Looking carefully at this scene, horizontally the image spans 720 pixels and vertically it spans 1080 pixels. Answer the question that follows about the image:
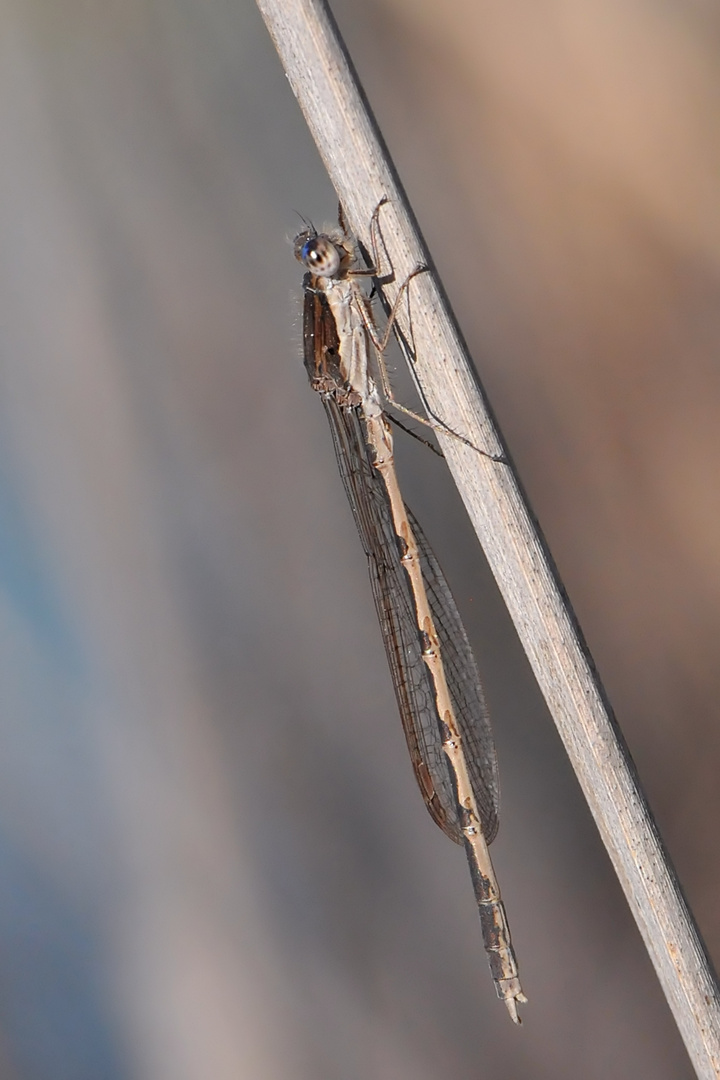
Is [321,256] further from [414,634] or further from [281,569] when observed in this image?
[281,569]

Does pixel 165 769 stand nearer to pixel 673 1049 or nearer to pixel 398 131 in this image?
pixel 673 1049

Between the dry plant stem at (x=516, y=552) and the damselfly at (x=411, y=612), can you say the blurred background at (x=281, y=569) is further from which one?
the dry plant stem at (x=516, y=552)

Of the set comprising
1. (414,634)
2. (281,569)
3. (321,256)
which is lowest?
(414,634)

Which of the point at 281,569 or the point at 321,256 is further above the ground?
the point at 321,256

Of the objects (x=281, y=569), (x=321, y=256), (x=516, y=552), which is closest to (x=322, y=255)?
(x=321, y=256)

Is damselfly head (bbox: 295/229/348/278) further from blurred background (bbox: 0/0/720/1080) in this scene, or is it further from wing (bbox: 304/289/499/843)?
blurred background (bbox: 0/0/720/1080)

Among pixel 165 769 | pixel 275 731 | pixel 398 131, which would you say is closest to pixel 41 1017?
pixel 165 769

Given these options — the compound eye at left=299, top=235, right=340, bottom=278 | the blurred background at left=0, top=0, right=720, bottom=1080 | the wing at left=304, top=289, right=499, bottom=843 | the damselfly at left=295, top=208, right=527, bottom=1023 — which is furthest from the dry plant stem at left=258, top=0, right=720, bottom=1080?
the blurred background at left=0, top=0, right=720, bottom=1080

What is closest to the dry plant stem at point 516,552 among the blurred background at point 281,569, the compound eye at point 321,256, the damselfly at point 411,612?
the compound eye at point 321,256
